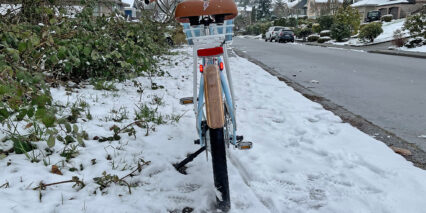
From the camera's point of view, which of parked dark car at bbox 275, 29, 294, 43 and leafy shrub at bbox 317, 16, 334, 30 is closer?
parked dark car at bbox 275, 29, 294, 43

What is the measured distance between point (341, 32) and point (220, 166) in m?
31.2

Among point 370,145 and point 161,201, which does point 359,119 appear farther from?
point 161,201

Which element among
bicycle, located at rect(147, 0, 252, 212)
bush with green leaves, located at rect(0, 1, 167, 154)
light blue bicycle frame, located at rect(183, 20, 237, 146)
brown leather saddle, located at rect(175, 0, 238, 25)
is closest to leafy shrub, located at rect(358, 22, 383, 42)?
bush with green leaves, located at rect(0, 1, 167, 154)

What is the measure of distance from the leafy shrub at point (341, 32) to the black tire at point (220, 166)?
102ft

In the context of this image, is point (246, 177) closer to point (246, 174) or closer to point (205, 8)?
point (246, 174)

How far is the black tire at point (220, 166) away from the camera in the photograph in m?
2.20

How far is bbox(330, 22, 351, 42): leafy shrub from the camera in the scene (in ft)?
99.2

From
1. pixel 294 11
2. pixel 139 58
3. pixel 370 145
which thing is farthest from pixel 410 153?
pixel 294 11

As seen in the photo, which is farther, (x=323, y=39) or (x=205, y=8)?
(x=323, y=39)

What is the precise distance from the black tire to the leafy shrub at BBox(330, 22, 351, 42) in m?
31.0

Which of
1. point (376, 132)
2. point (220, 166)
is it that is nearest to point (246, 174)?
point (220, 166)

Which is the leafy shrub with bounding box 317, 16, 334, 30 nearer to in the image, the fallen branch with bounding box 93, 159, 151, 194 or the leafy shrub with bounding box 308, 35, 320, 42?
the leafy shrub with bounding box 308, 35, 320, 42

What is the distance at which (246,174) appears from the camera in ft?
9.57

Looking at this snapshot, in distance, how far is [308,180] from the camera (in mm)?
2791
